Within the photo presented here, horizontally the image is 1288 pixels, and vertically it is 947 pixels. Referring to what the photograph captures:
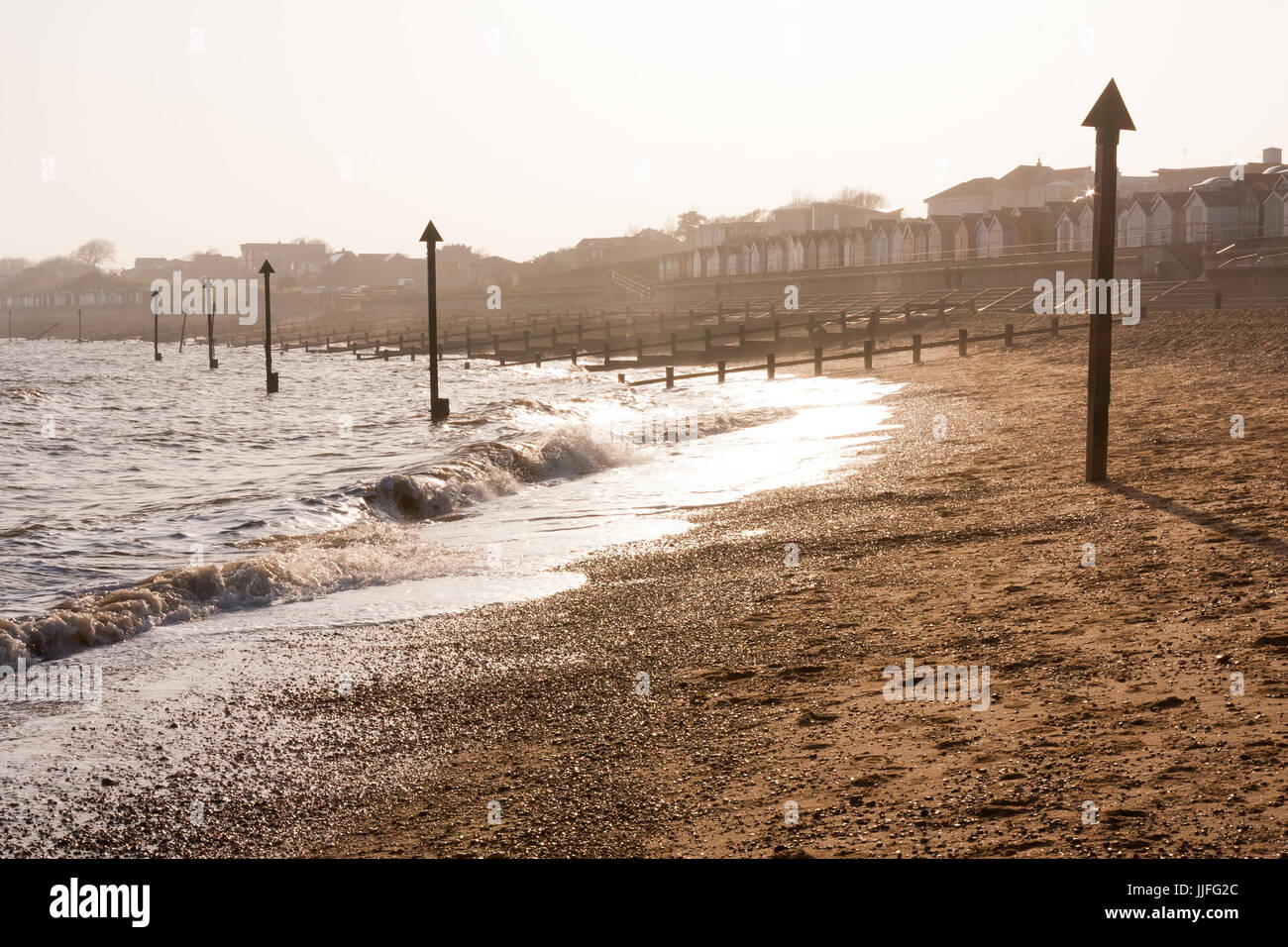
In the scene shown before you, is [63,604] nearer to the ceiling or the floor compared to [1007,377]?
nearer to the floor

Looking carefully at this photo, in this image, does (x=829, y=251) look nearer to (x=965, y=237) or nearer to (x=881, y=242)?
(x=881, y=242)

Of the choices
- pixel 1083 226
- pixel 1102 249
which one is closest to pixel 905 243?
pixel 1083 226

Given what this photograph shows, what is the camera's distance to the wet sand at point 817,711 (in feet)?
13.8

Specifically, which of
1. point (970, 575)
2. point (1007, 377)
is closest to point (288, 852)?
point (970, 575)

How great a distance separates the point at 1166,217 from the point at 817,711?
214ft

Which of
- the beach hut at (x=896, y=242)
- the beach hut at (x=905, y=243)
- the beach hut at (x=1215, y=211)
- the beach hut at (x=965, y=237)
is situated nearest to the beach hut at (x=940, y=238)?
the beach hut at (x=965, y=237)

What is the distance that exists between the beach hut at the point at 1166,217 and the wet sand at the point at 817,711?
57441mm

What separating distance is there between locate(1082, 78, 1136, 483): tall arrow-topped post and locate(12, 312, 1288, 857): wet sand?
80 centimetres

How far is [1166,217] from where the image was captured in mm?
62344

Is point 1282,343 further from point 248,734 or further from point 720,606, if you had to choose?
point 248,734

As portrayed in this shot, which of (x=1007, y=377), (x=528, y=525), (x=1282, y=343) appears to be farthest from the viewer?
(x=1007, y=377)

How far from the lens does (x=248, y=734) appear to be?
5898 mm
